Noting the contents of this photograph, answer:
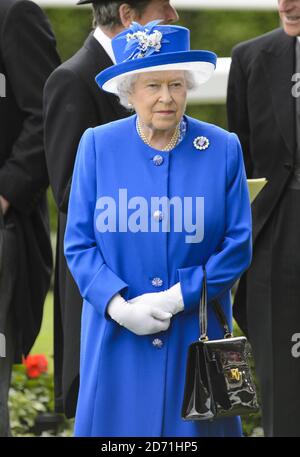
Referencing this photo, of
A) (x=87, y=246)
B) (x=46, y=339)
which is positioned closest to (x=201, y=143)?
(x=87, y=246)

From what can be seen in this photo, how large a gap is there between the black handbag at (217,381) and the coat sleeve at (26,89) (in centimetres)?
166

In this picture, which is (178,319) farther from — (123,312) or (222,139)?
(222,139)

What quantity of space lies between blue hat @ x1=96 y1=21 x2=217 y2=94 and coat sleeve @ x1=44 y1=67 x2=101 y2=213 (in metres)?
0.67

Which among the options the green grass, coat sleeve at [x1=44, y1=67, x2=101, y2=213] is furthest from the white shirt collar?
the green grass

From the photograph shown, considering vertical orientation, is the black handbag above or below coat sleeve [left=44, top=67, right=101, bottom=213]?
below

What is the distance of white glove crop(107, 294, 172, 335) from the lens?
17.4 ft

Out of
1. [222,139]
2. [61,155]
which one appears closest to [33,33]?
[61,155]

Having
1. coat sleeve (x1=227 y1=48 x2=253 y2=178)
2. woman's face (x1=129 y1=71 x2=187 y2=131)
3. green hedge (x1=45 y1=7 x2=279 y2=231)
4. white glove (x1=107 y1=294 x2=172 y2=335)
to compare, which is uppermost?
green hedge (x1=45 y1=7 x2=279 y2=231)

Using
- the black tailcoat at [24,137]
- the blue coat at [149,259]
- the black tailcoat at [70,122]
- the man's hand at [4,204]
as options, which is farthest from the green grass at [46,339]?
the blue coat at [149,259]

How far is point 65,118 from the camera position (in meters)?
6.25

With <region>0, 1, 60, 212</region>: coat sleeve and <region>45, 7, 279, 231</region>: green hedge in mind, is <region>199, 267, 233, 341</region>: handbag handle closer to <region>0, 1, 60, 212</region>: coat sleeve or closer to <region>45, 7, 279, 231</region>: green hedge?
<region>0, 1, 60, 212</region>: coat sleeve

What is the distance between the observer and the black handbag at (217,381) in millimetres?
5246

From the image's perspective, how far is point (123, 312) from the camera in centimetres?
534

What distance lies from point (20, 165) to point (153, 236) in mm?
1398
